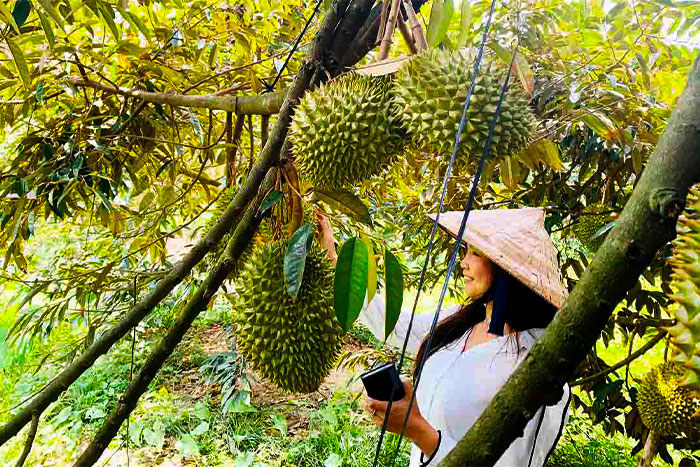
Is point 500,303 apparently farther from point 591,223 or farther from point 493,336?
point 591,223

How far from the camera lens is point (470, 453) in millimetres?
279

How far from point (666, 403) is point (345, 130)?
1209 millimetres

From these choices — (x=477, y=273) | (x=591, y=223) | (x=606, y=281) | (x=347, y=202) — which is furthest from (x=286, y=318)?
(x=591, y=223)

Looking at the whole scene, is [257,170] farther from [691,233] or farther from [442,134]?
[691,233]

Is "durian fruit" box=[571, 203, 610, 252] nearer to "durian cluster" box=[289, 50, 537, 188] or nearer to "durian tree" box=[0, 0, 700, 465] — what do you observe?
"durian tree" box=[0, 0, 700, 465]

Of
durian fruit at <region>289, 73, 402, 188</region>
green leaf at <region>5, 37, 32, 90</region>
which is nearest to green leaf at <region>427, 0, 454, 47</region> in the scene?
durian fruit at <region>289, 73, 402, 188</region>

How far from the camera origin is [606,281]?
0.87ft

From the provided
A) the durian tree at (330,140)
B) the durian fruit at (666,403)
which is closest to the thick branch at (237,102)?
the durian tree at (330,140)

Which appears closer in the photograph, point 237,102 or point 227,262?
point 227,262

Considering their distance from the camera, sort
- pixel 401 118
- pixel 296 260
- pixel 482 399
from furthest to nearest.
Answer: pixel 482 399 < pixel 401 118 < pixel 296 260

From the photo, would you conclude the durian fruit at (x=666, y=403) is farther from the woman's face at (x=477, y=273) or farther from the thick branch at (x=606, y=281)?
the thick branch at (x=606, y=281)

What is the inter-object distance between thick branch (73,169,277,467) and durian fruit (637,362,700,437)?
114 cm

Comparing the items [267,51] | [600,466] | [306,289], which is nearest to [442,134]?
[306,289]

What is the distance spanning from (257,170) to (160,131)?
2.82 feet
